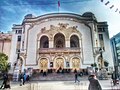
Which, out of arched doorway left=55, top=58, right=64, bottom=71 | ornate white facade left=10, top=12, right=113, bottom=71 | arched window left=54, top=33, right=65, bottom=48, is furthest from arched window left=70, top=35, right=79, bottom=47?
arched doorway left=55, top=58, right=64, bottom=71

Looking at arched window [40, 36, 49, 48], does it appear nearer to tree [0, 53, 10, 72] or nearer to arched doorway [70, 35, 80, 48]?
arched doorway [70, 35, 80, 48]

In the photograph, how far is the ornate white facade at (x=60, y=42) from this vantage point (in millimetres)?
12031

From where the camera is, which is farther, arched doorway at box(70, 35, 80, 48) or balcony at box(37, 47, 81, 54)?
arched doorway at box(70, 35, 80, 48)

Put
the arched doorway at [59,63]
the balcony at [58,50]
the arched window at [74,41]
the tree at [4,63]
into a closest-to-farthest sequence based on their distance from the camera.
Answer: the tree at [4,63], the arched doorway at [59,63], the balcony at [58,50], the arched window at [74,41]

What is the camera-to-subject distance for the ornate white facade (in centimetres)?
1203

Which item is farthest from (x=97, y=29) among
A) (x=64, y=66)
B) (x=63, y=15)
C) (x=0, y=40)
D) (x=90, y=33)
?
(x=0, y=40)

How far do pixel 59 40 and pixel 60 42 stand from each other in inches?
7.8

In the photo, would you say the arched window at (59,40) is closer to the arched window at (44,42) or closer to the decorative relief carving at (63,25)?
the decorative relief carving at (63,25)

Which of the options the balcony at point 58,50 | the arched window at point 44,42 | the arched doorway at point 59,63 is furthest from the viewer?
the arched window at point 44,42

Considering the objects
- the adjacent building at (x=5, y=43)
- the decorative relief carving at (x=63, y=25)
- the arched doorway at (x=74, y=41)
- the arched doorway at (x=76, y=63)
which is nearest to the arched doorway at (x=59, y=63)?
the arched doorway at (x=76, y=63)

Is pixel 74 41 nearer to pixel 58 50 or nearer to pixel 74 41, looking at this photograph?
pixel 74 41

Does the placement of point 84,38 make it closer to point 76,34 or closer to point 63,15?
point 76,34

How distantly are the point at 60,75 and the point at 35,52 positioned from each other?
3.09m

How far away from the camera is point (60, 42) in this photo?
13570mm
